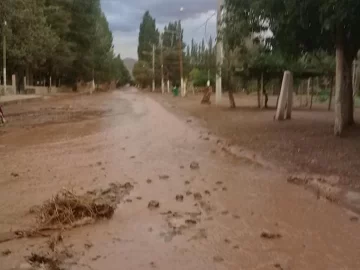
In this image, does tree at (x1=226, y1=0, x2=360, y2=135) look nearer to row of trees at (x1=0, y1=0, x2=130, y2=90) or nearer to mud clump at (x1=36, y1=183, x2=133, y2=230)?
mud clump at (x1=36, y1=183, x2=133, y2=230)

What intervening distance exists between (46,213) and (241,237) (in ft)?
8.63

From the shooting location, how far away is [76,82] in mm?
91812

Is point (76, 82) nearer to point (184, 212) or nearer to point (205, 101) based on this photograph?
point (205, 101)

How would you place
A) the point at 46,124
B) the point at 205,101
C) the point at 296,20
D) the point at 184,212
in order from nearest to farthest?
the point at 184,212
the point at 296,20
the point at 46,124
the point at 205,101

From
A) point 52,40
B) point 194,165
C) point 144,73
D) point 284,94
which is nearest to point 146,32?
point 144,73

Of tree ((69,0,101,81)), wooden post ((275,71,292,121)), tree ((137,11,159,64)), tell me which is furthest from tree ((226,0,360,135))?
tree ((137,11,159,64))

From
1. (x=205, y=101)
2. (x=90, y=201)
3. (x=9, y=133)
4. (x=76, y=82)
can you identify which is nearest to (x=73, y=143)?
(x=9, y=133)

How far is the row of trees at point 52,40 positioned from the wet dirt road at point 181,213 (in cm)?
1939

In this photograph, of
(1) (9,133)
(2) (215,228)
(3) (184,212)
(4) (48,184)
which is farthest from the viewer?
(1) (9,133)

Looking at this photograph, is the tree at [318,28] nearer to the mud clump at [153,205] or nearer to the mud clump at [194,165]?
the mud clump at [194,165]

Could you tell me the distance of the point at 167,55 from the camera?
3455 inches

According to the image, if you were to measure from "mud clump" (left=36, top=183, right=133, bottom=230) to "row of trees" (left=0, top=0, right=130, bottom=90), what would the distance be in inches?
936

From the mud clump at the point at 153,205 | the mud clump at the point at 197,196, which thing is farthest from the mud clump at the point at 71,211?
the mud clump at the point at 197,196

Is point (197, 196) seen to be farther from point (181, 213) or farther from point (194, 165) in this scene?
point (194, 165)
